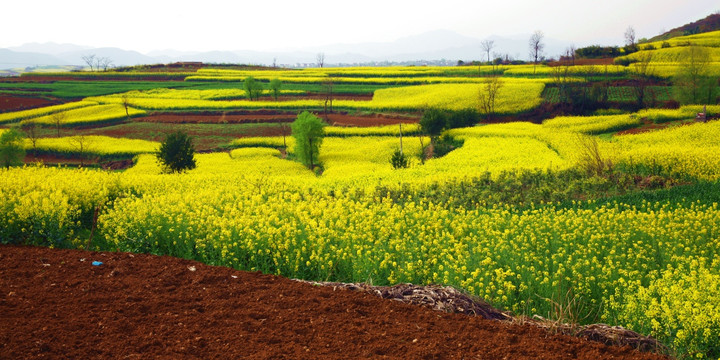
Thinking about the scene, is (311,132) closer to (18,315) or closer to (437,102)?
(437,102)

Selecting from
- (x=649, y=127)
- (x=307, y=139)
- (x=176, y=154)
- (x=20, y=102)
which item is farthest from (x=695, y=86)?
(x=20, y=102)

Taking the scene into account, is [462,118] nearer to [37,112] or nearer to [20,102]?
[37,112]

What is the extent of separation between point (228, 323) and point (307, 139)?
1675 inches

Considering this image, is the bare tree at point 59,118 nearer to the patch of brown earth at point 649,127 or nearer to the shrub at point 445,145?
the shrub at point 445,145

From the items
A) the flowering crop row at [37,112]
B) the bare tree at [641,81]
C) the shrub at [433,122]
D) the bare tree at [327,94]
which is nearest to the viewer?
the shrub at [433,122]

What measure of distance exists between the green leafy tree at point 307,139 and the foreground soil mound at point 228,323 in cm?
4032

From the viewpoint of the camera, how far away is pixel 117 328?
6.33 m

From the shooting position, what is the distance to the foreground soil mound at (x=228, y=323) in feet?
19.0

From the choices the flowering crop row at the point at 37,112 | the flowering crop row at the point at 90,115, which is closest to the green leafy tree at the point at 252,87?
the flowering crop row at the point at 90,115

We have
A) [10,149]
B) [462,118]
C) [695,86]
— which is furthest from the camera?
[695,86]

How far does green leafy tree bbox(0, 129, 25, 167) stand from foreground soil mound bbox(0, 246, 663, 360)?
45.3m

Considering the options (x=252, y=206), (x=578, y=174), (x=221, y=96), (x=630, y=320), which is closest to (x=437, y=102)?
(x=221, y=96)

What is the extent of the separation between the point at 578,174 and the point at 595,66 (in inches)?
2728

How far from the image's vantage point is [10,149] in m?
46.5
